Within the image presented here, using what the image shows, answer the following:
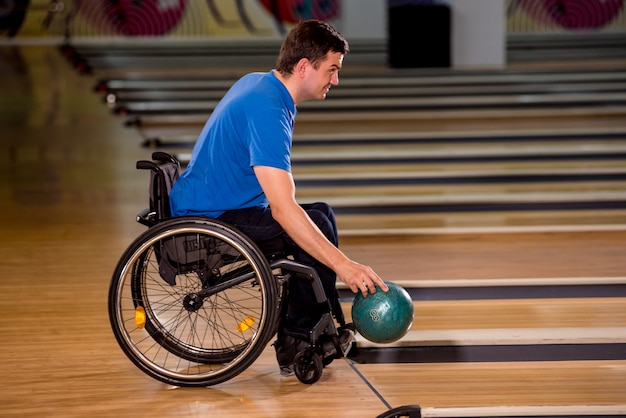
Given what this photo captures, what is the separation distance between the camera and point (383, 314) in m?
2.58

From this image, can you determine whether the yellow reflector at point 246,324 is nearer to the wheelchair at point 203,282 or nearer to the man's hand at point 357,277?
the wheelchair at point 203,282

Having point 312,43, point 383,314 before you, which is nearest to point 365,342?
Answer: point 383,314

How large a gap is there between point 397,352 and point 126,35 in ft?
39.3

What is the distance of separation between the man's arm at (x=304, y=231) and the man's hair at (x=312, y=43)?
32 centimetres

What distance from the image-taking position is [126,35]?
46.8ft

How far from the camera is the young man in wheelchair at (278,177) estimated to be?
8.41 feet

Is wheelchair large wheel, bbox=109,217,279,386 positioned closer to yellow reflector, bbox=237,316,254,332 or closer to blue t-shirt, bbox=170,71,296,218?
yellow reflector, bbox=237,316,254,332

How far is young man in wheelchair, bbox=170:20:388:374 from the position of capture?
2564mm

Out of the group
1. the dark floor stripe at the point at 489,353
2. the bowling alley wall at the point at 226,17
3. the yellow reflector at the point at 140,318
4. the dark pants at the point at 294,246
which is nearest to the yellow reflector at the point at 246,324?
the dark pants at the point at 294,246

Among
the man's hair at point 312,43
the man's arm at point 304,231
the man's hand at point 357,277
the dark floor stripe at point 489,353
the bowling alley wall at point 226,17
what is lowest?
the dark floor stripe at point 489,353

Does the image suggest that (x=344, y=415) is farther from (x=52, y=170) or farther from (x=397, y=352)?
(x=52, y=170)

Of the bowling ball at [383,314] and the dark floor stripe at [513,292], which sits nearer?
the bowling ball at [383,314]

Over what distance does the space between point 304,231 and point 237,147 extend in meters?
0.31

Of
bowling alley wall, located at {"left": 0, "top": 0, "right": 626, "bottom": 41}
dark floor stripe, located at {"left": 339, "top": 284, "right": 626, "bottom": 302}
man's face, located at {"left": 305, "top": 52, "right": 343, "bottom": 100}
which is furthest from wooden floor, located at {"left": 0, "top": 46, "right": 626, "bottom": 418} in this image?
bowling alley wall, located at {"left": 0, "top": 0, "right": 626, "bottom": 41}
